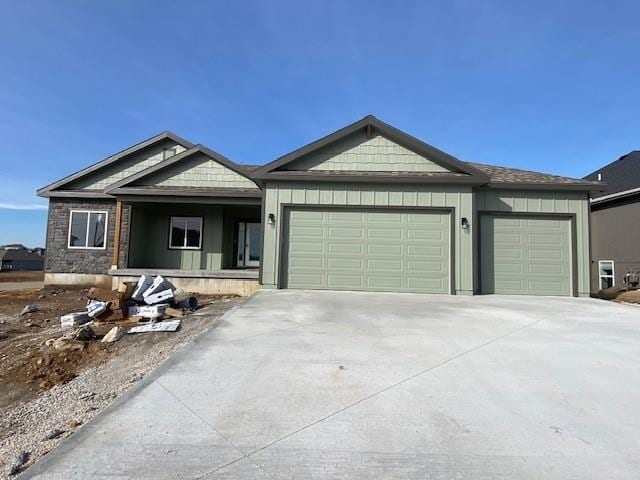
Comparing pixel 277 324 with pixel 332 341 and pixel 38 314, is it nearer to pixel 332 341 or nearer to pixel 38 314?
pixel 332 341

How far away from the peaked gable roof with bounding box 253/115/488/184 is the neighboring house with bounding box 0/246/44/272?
49.0 m

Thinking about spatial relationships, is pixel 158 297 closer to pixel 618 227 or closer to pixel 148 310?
pixel 148 310

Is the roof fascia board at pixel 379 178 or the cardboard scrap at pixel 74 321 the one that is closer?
the cardboard scrap at pixel 74 321

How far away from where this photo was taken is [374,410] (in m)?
3.29

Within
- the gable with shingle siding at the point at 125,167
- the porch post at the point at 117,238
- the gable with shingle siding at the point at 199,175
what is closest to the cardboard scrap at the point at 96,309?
the porch post at the point at 117,238

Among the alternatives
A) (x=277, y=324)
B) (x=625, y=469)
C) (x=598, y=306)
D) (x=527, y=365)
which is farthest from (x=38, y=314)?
(x=598, y=306)

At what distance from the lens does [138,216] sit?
14516 mm

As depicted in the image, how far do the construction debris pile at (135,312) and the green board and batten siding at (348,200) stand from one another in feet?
8.74

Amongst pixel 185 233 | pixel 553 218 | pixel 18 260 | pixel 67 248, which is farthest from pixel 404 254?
pixel 18 260

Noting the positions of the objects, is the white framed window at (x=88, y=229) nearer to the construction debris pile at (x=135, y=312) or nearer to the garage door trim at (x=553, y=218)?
the construction debris pile at (x=135, y=312)

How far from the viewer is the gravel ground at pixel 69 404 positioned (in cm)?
293

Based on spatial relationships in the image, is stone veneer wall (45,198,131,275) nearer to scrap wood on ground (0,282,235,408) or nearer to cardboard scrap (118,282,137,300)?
scrap wood on ground (0,282,235,408)

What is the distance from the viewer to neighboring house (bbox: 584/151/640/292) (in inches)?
625

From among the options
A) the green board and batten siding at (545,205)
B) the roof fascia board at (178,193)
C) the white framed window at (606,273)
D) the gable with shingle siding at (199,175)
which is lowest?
the white framed window at (606,273)
